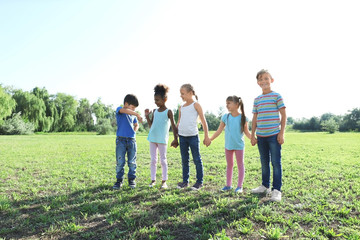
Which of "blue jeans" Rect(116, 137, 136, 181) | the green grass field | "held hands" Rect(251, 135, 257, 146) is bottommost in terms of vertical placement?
the green grass field

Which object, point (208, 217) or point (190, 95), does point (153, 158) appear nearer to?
point (190, 95)

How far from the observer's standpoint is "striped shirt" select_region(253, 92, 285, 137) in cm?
377

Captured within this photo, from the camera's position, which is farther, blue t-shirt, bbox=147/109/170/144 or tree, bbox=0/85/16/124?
tree, bbox=0/85/16/124

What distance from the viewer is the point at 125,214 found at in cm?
310

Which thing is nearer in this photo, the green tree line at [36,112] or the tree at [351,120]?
the green tree line at [36,112]

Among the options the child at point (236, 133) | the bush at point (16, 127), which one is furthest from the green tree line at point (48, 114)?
the child at point (236, 133)

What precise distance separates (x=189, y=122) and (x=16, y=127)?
3978 centimetres

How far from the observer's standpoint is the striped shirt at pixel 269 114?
12.4 feet

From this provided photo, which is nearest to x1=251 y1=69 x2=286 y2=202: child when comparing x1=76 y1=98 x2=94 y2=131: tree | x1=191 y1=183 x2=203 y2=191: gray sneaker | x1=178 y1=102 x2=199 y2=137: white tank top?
x1=191 y1=183 x2=203 y2=191: gray sneaker

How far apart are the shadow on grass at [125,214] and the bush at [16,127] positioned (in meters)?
37.7

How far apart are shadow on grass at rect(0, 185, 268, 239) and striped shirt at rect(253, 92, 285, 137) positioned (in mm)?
1104

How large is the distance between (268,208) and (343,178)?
3282 mm

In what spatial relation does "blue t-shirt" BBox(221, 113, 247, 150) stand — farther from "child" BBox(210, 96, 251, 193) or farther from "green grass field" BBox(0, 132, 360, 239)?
"green grass field" BBox(0, 132, 360, 239)

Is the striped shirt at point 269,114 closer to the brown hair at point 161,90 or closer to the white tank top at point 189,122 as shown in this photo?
the white tank top at point 189,122
